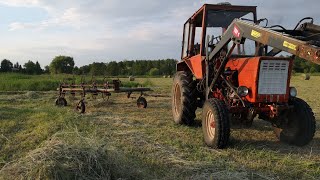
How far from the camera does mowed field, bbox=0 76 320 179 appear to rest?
4336 mm

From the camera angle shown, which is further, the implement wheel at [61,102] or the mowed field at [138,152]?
the implement wheel at [61,102]

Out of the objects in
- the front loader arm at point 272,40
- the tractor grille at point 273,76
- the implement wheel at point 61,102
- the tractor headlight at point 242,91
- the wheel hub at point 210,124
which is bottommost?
the implement wheel at point 61,102

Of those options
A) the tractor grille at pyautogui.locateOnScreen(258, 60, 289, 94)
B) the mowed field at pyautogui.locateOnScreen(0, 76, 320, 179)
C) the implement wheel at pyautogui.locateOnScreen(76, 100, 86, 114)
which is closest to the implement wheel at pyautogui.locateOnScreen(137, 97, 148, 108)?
the implement wheel at pyautogui.locateOnScreen(76, 100, 86, 114)

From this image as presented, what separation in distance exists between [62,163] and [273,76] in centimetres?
374

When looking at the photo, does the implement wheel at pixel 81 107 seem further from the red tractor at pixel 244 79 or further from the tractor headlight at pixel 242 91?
the tractor headlight at pixel 242 91

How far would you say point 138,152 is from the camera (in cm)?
593

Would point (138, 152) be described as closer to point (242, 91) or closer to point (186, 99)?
point (242, 91)

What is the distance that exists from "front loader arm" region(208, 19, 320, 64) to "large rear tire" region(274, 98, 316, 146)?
1.06 metres

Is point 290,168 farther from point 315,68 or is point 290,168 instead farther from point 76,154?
point 315,68

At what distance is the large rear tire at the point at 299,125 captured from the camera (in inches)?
258

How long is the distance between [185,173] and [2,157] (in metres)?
2.76

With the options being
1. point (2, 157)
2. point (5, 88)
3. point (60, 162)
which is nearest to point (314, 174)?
point (60, 162)

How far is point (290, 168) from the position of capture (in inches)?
203

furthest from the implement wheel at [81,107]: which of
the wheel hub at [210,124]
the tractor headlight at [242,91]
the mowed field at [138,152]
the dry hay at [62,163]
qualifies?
the dry hay at [62,163]
